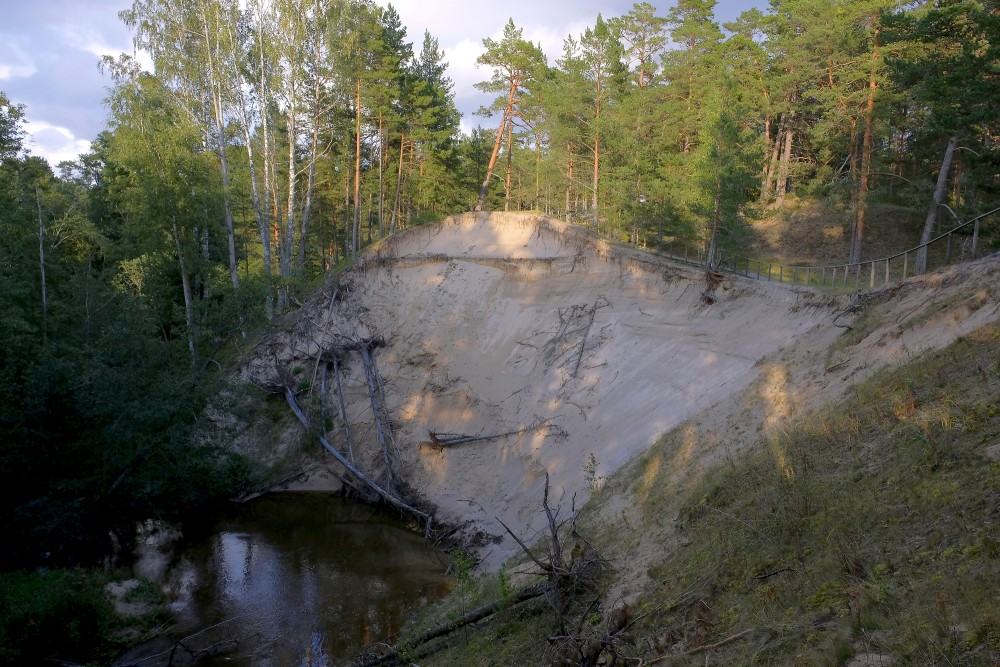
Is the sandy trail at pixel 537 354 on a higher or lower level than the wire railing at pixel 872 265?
lower

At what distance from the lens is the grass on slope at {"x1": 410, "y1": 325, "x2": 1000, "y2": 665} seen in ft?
17.5

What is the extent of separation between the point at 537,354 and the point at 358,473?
24.3 feet

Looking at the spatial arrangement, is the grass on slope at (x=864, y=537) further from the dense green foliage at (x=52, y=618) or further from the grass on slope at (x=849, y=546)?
the dense green foliage at (x=52, y=618)

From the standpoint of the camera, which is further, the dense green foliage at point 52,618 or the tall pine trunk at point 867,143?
the tall pine trunk at point 867,143

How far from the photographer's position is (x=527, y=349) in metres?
23.2

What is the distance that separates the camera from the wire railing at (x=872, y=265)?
1669 centimetres

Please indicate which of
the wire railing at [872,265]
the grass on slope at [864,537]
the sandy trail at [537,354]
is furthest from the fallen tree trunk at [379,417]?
the grass on slope at [864,537]

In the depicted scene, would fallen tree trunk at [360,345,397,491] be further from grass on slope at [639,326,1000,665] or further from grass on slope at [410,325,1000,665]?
grass on slope at [639,326,1000,665]

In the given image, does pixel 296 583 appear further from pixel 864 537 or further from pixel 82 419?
pixel 864 537

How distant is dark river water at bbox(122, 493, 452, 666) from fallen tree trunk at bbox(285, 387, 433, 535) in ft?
1.96

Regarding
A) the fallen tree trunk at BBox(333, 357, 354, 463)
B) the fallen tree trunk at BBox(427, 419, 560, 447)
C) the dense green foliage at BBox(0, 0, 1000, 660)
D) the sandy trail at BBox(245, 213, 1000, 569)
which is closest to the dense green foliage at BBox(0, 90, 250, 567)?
the dense green foliage at BBox(0, 0, 1000, 660)

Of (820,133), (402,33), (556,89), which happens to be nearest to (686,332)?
(820,133)

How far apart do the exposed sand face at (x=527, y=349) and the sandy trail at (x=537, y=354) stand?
0.05m

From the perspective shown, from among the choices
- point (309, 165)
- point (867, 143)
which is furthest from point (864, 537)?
point (309, 165)
